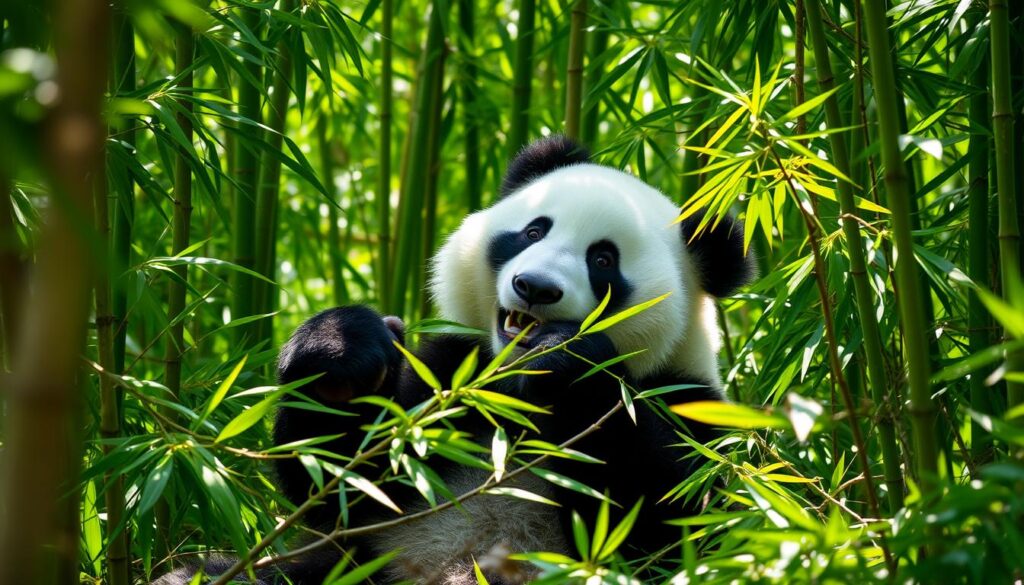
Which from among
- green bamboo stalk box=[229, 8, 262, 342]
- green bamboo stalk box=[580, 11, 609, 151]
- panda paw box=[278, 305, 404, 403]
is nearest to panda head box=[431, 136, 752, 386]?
panda paw box=[278, 305, 404, 403]

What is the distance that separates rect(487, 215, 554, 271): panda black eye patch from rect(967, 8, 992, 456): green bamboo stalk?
86 centimetres

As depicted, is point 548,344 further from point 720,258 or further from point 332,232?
point 332,232

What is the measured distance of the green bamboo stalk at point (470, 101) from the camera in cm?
364

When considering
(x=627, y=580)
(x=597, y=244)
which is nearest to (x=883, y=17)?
(x=627, y=580)

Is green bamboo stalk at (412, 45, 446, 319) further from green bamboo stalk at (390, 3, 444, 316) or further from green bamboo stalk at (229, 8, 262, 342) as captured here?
green bamboo stalk at (229, 8, 262, 342)

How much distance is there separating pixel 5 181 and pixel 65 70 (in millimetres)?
152

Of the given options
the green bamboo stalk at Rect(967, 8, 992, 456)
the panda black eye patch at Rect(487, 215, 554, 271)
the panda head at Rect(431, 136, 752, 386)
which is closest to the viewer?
the green bamboo stalk at Rect(967, 8, 992, 456)

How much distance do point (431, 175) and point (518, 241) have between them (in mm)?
1257

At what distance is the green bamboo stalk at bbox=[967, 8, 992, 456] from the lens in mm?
1979

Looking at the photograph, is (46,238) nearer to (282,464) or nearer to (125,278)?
(125,278)

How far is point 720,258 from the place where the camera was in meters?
2.53

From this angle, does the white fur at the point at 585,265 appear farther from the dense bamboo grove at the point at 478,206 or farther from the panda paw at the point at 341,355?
the panda paw at the point at 341,355

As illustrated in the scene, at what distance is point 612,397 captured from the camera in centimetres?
217

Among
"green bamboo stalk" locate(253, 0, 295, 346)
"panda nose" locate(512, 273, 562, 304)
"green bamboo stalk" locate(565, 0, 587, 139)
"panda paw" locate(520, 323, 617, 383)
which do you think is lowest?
"panda paw" locate(520, 323, 617, 383)
